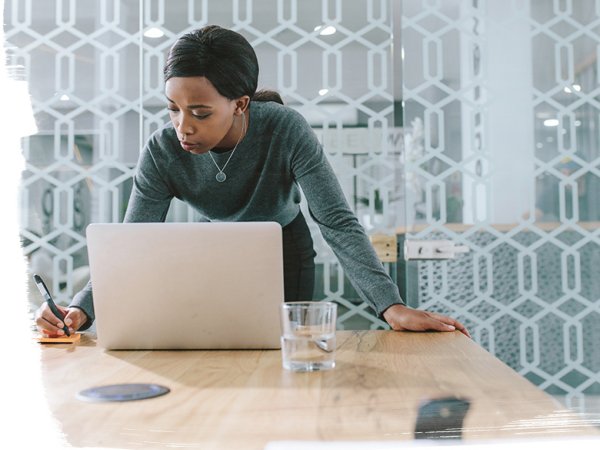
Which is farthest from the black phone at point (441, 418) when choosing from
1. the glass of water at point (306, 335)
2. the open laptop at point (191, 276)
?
the open laptop at point (191, 276)

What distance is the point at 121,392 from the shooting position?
737mm

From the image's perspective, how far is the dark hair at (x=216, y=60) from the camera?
4.79ft

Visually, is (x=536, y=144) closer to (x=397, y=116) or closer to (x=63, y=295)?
(x=397, y=116)

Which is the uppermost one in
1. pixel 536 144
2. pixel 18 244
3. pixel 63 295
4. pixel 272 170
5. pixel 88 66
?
pixel 88 66

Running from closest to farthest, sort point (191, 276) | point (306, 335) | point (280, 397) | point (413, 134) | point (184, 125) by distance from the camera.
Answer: point (280, 397)
point (306, 335)
point (191, 276)
point (184, 125)
point (413, 134)

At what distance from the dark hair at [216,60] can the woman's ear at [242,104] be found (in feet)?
0.05

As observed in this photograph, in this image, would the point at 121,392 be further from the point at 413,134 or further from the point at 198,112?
the point at 413,134

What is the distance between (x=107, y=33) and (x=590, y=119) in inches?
84.0

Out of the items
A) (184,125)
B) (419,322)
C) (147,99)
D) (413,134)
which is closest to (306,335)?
(419,322)

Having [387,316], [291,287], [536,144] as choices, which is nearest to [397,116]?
[536,144]

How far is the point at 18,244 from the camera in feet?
8.93

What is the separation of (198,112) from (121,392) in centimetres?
88

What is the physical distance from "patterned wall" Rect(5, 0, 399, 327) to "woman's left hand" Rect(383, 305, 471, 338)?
54.7 inches

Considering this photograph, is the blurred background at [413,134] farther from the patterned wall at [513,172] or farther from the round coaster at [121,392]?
the round coaster at [121,392]
